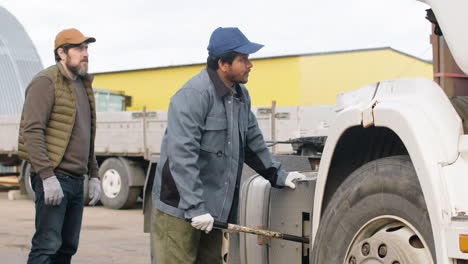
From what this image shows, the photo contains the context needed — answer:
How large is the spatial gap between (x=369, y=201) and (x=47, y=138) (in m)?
2.42

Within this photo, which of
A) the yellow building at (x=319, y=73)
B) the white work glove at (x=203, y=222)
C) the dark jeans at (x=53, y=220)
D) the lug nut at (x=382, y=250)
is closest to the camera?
the lug nut at (x=382, y=250)

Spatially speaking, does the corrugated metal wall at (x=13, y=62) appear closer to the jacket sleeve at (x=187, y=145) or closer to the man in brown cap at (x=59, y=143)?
the man in brown cap at (x=59, y=143)

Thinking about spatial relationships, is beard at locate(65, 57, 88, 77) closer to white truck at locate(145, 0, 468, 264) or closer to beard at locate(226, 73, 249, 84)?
beard at locate(226, 73, 249, 84)

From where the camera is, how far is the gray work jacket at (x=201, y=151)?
4254 mm

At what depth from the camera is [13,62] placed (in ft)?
111

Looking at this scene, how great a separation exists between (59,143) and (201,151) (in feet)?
3.95

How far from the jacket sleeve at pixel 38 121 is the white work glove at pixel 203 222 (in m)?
1.24

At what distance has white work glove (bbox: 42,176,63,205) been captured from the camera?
4.99 meters

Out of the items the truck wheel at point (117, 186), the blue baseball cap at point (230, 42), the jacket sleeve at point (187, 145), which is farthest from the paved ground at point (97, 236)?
the blue baseball cap at point (230, 42)

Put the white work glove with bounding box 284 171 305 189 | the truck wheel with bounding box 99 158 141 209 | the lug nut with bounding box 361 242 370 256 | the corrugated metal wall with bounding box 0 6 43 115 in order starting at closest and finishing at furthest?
1. the lug nut with bounding box 361 242 370 256
2. the white work glove with bounding box 284 171 305 189
3. the truck wheel with bounding box 99 158 141 209
4. the corrugated metal wall with bounding box 0 6 43 115

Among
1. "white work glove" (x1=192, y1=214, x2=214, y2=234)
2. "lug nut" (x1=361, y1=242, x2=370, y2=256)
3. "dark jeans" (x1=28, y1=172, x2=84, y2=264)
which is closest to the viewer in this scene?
"lug nut" (x1=361, y1=242, x2=370, y2=256)

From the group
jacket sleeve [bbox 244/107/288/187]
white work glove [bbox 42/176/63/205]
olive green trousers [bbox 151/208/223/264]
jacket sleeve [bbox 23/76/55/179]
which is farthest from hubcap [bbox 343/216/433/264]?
jacket sleeve [bbox 23/76/55/179]

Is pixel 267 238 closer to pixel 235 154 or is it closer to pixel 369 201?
pixel 235 154

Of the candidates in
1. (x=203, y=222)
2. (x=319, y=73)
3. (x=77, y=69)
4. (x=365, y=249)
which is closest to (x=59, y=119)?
(x=77, y=69)
